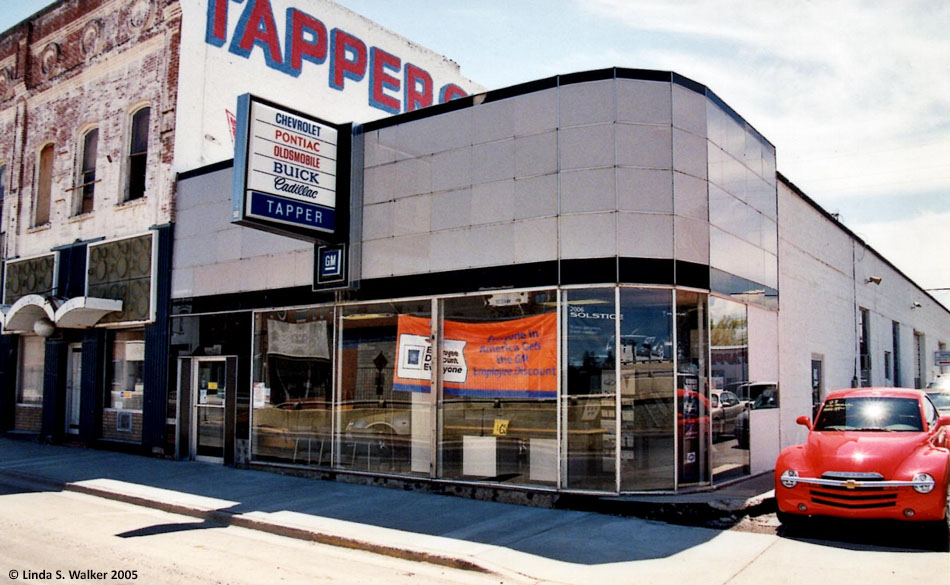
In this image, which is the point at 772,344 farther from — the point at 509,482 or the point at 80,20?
the point at 80,20

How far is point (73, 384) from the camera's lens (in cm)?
2050

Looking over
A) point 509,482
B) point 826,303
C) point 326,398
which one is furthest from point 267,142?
point 826,303

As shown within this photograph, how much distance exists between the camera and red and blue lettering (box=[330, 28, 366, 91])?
21827 millimetres

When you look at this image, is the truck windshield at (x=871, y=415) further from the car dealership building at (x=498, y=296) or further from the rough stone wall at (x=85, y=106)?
the rough stone wall at (x=85, y=106)

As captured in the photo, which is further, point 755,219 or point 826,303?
point 826,303

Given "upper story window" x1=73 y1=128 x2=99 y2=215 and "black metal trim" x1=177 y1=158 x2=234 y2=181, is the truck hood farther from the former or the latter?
"upper story window" x1=73 y1=128 x2=99 y2=215

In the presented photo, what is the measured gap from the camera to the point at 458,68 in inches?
1054

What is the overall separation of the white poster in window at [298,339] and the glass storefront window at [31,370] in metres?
10.2

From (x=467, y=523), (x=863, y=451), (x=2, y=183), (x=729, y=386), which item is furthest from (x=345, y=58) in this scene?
(x=863, y=451)

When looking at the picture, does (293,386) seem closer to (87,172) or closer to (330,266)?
(330,266)

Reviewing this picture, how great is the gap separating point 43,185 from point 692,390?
19.9 meters

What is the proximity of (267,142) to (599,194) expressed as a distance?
576 centimetres

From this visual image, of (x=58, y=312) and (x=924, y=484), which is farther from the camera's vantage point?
(x=58, y=312)

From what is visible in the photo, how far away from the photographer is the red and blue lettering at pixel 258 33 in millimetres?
19094
